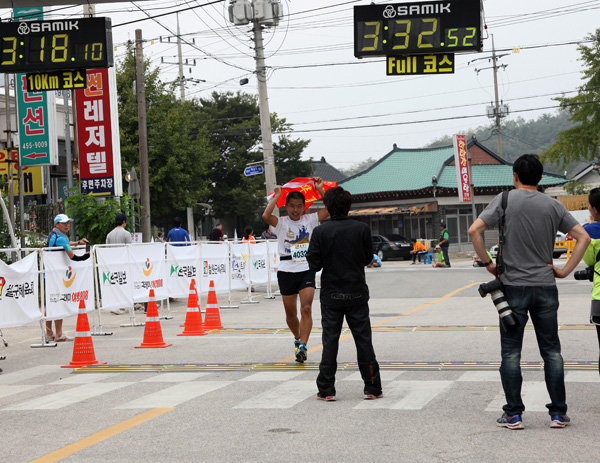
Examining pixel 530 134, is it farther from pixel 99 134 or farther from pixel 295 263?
pixel 295 263

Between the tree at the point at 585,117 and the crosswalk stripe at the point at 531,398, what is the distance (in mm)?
37959

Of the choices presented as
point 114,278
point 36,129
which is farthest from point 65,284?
point 36,129

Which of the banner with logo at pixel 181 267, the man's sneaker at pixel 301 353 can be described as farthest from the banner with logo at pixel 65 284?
the man's sneaker at pixel 301 353

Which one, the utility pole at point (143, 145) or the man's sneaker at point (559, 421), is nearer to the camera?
the man's sneaker at point (559, 421)

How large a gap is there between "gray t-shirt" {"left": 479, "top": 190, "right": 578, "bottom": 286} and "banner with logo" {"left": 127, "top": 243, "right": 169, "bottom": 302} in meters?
10.4

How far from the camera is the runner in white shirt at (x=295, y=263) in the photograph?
981cm

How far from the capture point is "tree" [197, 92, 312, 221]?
65.2 m

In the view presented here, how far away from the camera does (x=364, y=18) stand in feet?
50.3

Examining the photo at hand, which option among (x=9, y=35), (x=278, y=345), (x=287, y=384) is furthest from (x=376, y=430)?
(x=9, y=35)

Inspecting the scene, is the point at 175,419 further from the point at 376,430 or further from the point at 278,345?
the point at 278,345

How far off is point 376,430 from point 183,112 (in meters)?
44.6

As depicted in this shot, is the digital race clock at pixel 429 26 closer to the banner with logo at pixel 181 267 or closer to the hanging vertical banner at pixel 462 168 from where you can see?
the banner with logo at pixel 181 267

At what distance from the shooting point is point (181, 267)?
1853 centimetres

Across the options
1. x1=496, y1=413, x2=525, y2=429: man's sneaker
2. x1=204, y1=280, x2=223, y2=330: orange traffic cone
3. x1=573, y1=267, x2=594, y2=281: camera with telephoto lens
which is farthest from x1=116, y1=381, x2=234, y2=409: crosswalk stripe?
x1=204, y1=280, x2=223, y2=330: orange traffic cone
